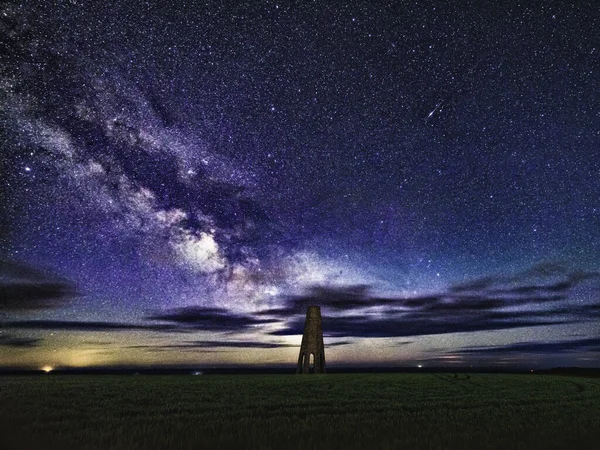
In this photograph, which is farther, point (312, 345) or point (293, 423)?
point (312, 345)

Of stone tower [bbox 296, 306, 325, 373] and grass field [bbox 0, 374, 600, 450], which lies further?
stone tower [bbox 296, 306, 325, 373]

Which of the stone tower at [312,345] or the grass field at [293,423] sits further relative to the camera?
the stone tower at [312,345]

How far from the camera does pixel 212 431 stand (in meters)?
9.66

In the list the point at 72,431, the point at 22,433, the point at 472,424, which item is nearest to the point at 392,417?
the point at 472,424

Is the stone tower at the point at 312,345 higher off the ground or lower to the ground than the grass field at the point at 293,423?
higher

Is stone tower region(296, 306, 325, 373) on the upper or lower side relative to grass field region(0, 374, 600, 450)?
upper

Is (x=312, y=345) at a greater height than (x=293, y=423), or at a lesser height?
greater

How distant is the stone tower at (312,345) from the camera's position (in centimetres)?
4872

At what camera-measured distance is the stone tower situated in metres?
48.7

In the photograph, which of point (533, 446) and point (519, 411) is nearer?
point (533, 446)

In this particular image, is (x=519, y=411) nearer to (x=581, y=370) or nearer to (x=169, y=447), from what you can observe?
(x=169, y=447)

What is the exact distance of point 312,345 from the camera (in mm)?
49406

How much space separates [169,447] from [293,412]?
613 cm

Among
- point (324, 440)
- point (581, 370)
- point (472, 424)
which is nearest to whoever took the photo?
point (324, 440)
